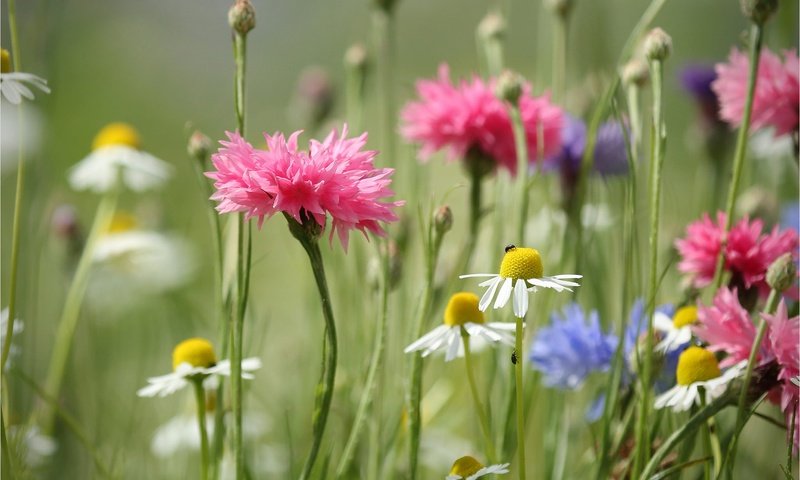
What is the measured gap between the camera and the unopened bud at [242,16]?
0.49 meters

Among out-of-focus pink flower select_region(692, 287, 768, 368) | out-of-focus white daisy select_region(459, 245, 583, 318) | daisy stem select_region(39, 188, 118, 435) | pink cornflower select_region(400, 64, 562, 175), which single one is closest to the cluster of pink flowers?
out-of-focus pink flower select_region(692, 287, 768, 368)

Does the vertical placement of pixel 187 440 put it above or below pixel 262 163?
below

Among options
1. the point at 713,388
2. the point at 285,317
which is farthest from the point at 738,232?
the point at 285,317

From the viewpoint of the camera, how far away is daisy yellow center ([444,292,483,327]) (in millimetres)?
510

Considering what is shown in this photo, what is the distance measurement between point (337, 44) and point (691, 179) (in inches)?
60.1

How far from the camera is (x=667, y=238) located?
0.85 metres

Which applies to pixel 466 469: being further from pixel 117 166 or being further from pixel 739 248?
pixel 117 166

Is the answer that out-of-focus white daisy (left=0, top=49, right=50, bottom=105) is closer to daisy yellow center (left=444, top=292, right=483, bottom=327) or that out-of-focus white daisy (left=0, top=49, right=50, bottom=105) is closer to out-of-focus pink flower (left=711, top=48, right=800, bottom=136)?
daisy yellow center (left=444, top=292, right=483, bottom=327)

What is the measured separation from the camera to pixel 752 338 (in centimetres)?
50

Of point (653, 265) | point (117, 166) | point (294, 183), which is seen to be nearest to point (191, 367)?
point (294, 183)

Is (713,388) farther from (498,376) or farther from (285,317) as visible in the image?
(285,317)

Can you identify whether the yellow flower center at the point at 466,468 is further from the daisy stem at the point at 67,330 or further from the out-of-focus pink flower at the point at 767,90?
the daisy stem at the point at 67,330

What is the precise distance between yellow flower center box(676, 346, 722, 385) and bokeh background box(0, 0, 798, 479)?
17 cm

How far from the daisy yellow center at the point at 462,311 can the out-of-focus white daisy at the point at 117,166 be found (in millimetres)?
460
